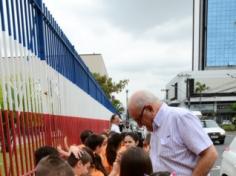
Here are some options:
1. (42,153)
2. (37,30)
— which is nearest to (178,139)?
(42,153)

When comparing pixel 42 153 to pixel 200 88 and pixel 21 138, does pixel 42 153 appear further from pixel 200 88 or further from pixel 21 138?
pixel 200 88

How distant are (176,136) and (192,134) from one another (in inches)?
5.0

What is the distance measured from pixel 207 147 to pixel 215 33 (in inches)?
3699

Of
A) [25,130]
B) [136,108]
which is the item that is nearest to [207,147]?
[136,108]

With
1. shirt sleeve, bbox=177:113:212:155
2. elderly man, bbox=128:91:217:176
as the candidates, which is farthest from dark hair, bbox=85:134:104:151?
shirt sleeve, bbox=177:113:212:155

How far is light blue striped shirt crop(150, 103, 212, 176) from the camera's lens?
272cm

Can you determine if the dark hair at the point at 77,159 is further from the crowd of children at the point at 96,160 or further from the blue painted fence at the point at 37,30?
the blue painted fence at the point at 37,30

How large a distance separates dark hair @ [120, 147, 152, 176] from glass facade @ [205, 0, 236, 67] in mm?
92805

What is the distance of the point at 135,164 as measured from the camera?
2518mm

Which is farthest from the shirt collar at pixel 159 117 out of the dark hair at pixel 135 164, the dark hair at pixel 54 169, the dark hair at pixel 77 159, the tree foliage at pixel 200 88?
the tree foliage at pixel 200 88

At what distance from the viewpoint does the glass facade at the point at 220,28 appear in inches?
3590

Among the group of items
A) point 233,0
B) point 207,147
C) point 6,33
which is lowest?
point 207,147

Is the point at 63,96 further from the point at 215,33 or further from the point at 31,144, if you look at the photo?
the point at 215,33

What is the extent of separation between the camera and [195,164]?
278cm
